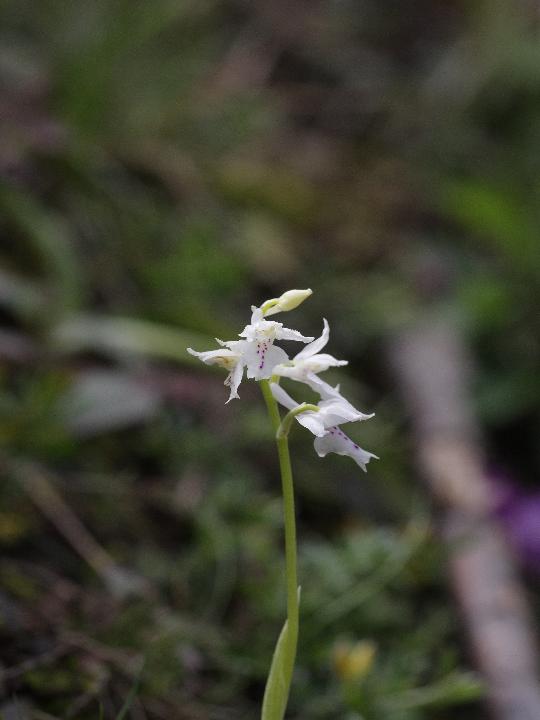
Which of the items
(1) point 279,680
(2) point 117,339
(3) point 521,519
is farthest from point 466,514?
(1) point 279,680

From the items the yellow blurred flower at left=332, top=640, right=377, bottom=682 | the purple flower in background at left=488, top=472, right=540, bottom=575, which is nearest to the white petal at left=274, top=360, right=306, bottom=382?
the yellow blurred flower at left=332, top=640, right=377, bottom=682

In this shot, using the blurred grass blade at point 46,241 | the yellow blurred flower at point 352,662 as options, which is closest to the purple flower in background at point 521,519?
the yellow blurred flower at point 352,662

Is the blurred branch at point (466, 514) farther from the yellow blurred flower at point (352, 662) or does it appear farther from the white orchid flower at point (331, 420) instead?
the white orchid flower at point (331, 420)

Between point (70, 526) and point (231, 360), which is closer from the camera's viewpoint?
point (231, 360)

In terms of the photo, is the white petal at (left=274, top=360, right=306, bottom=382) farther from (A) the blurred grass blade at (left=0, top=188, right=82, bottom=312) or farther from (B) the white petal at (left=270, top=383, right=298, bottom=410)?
(A) the blurred grass blade at (left=0, top=188, right=82, bottom=312)

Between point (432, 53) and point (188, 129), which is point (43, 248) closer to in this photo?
point (188, 129)

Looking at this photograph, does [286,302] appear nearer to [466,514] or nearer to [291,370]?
[291,370]
